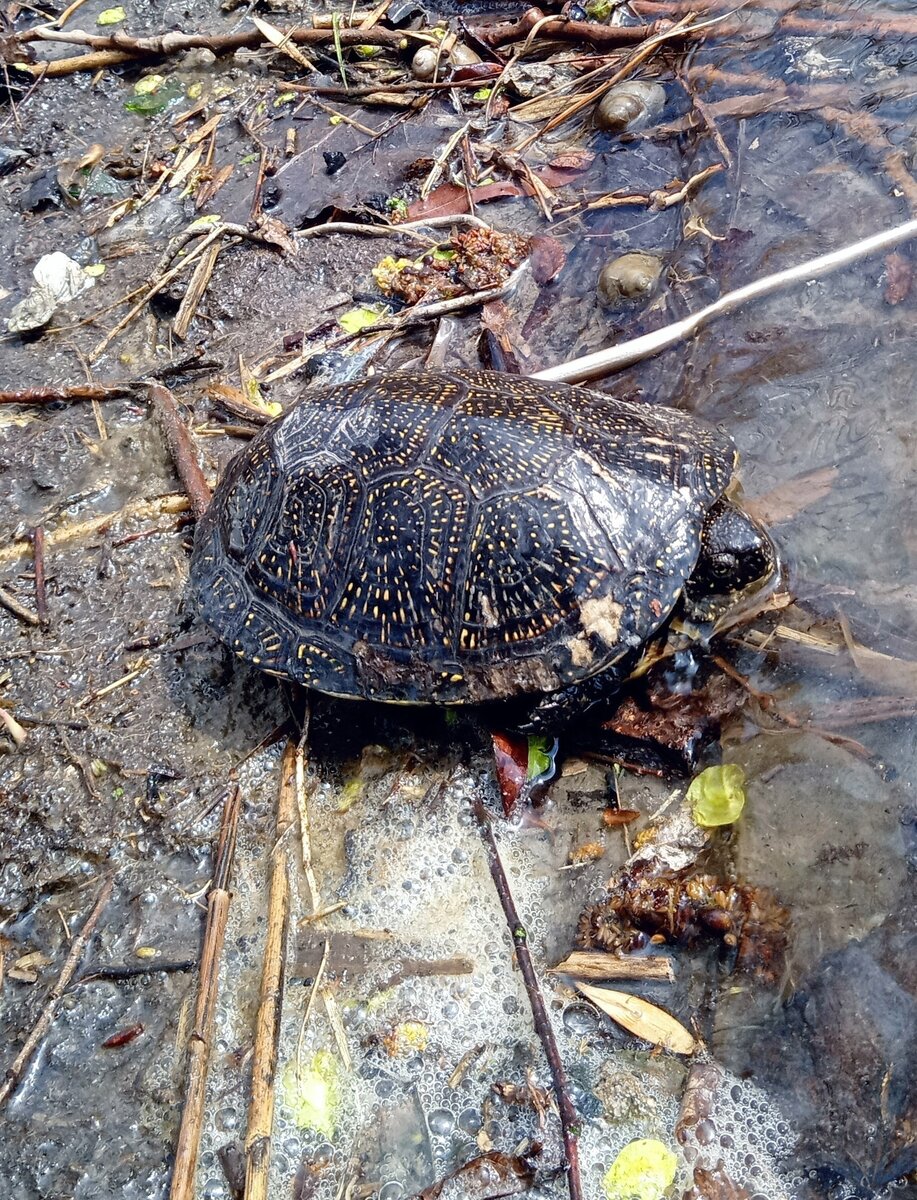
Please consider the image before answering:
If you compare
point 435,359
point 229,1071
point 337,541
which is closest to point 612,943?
point 229,1071

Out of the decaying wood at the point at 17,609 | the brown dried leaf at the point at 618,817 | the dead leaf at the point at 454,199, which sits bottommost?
the brown dried leaf at the point at 618,817

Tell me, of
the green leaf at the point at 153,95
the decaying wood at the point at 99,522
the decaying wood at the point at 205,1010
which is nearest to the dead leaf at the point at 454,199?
the decaying wood at the point at 99,522

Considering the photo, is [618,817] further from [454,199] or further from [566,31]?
[566,31]

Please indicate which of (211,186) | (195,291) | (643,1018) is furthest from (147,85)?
(643,1018)

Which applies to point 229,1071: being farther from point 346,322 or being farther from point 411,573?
point 346,322

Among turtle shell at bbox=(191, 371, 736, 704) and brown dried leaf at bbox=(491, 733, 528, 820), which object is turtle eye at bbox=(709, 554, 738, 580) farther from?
brown dried leaf at bbox=(491, 733, 528, 820)

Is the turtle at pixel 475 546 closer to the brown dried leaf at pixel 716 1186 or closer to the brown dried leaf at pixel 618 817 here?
the brown dried leaf at pixel 618 817
